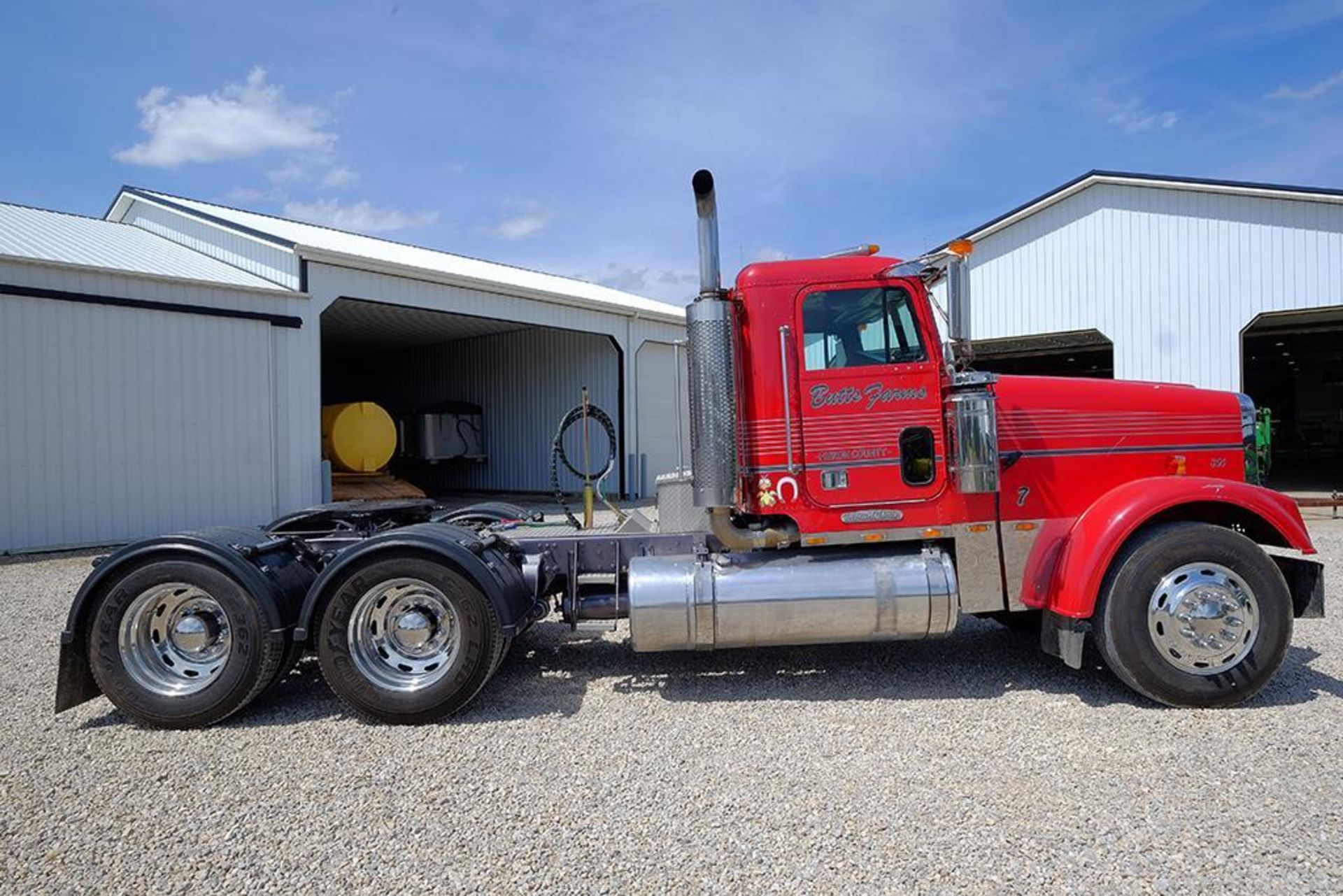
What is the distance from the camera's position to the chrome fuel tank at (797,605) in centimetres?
490

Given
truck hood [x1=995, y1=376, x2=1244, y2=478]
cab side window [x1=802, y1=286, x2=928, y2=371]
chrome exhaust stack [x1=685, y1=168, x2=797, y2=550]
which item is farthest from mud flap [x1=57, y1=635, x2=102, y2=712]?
truck hood [x1=995, y1=376, x2=1244, y2=478]

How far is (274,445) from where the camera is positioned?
12.8 meters

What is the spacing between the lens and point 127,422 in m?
11.6

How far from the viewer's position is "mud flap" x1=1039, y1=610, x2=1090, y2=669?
469cm

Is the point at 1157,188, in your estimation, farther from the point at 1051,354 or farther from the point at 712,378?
the point at 712,378

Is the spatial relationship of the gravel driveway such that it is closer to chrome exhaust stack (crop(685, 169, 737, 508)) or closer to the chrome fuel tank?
the chrome fuel tank

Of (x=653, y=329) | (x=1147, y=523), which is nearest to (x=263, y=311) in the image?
(x=653, y=329)

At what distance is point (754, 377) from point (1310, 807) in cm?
347

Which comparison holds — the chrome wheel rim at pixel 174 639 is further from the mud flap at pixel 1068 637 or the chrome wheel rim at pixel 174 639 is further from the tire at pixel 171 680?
the mud flap at pixel 1068 637

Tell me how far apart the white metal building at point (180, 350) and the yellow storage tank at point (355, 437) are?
7.42 ft

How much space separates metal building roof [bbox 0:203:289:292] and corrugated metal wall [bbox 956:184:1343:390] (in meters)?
14.9

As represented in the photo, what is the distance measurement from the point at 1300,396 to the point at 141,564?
4623 cm

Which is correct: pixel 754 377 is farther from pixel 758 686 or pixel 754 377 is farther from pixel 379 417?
pixel 379 417

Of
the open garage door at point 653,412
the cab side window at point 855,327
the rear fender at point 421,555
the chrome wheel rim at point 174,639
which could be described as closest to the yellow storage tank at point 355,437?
the open garage door at point 653,412
